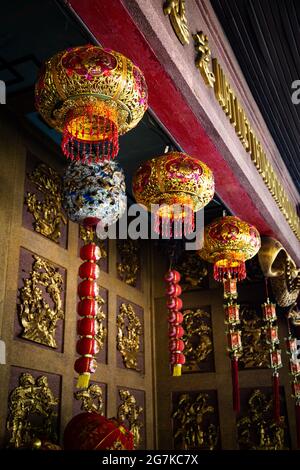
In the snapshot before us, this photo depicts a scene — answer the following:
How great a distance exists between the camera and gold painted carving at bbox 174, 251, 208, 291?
18.1 feet

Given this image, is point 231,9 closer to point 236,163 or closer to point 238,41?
point 238,41

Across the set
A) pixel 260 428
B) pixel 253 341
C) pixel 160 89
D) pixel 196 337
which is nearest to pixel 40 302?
pixel 160 89

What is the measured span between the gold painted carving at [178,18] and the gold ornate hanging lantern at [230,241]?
166 centimetres

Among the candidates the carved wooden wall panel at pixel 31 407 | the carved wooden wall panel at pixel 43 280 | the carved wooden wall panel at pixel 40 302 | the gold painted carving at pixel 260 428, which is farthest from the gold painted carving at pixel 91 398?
the gold painted carving at pixel 260 428

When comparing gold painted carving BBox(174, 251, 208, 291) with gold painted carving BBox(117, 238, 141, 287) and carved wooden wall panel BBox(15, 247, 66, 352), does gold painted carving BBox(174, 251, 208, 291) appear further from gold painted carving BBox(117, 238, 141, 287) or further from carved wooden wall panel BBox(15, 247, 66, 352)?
carved wooden wall panel BBox(15, 247, 66, 352)

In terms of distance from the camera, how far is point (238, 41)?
9.93 ft

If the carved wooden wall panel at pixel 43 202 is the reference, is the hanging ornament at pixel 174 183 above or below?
below

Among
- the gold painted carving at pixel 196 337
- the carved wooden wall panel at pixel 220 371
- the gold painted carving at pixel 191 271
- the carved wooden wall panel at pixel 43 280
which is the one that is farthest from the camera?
the gold painted carving at pixel 191 271

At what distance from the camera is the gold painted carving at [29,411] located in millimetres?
3102

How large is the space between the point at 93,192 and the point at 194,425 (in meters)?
3.20

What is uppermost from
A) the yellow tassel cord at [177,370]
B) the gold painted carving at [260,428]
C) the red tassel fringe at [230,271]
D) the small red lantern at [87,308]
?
the red tassel fringe at [230,271]

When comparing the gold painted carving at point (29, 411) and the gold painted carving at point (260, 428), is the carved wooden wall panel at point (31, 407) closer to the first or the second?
the gold painted carving at point (29, 411)
